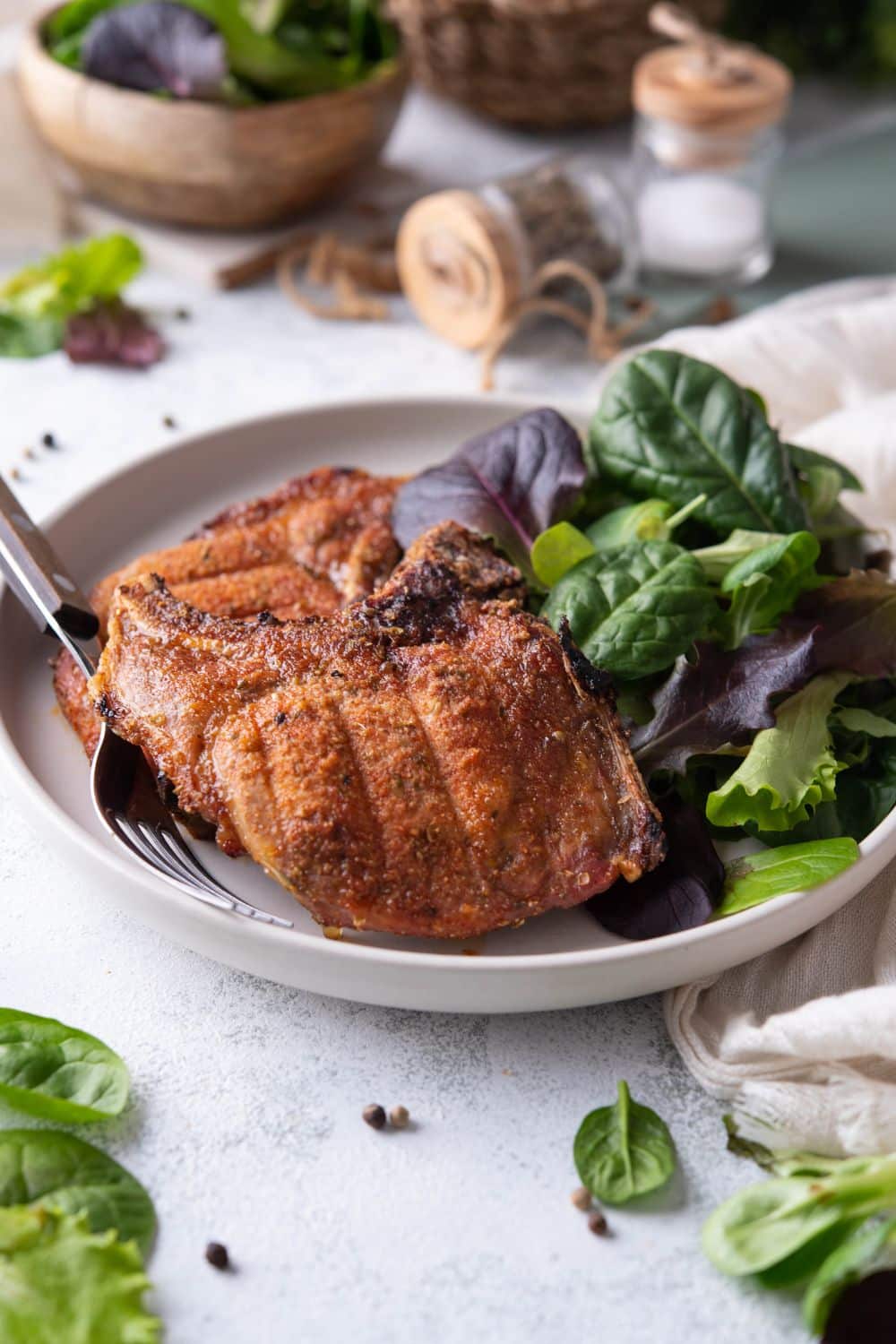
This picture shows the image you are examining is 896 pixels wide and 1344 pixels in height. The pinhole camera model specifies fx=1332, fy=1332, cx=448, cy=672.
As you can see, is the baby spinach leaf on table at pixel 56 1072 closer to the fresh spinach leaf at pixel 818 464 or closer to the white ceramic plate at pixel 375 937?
the white ceramic plate at pixel 375 937

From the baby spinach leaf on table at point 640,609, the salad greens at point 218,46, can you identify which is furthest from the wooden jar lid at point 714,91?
the baby spinach leaf on table at point 640,609

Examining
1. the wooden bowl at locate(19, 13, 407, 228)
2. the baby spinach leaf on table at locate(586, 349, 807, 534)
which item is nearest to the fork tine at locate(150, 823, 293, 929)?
the baby spinach leaf on table at locate(586, 349, 807, 534)

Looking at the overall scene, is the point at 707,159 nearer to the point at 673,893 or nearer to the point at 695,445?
the point at 695,445

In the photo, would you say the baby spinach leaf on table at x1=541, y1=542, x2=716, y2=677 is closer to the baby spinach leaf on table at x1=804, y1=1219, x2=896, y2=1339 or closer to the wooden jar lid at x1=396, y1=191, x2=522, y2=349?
the baby spinach leaf on table at x1=804, y1=1219, x2=896, y2=1339

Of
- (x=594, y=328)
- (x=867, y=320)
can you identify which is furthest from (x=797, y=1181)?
(x=594, y=328)

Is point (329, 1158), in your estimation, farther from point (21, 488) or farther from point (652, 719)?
point (21, 488)

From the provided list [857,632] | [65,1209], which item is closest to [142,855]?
[65,1209]
